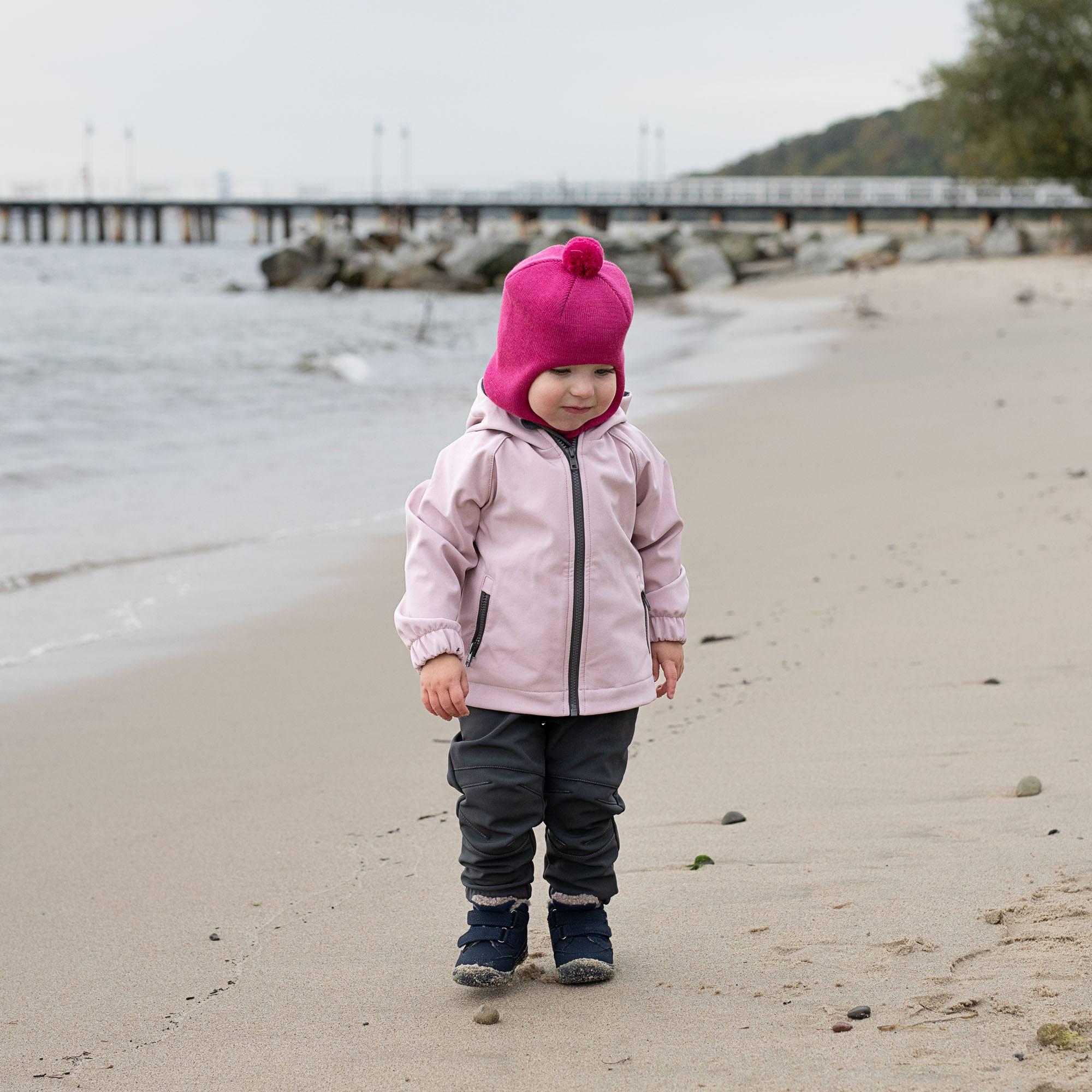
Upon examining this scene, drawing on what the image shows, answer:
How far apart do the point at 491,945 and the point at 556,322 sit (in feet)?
3.62

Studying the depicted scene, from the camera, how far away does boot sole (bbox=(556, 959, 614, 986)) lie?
2270 millimetres

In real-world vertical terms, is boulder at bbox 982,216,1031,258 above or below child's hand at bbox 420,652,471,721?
above

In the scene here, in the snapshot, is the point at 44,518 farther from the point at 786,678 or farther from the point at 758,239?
the point at 758,239

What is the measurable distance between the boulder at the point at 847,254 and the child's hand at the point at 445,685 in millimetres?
29350

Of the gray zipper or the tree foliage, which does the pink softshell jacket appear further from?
the tree foliage

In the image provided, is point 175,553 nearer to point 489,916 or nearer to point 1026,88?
point 489,916

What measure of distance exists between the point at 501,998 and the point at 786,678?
1822mm

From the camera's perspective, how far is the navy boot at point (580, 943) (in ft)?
7.46

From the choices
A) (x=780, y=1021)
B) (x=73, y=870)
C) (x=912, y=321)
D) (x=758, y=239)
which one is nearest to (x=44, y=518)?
(x=73, y=870)

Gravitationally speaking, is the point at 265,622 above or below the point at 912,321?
below

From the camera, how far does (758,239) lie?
Result: 36.9 m

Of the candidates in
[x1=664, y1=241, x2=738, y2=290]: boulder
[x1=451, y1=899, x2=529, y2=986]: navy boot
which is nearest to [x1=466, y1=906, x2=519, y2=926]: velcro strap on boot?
[x1=451, y1=899, x2=529, y2=986]: navy boot

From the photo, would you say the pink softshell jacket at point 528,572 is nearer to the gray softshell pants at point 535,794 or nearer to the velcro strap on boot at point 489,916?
the gray softshell pants at point 535,794

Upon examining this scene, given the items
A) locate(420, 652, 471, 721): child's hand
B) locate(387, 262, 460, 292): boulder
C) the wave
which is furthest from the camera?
locate(387, 262, 460, 292): boulder
